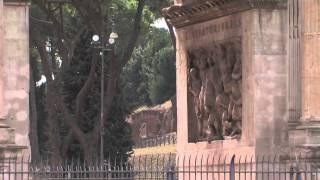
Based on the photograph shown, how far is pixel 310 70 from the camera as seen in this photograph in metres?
22.6

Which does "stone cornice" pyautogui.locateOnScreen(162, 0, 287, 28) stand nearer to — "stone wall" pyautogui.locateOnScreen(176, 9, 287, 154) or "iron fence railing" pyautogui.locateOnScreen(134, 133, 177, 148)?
"stone wall" pyautogui.locateOnScreen(176, 9, 287, 154)

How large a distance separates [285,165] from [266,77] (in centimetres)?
183

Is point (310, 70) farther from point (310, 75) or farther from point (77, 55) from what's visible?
point (77, 55)

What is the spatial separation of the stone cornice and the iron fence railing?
36.9 m

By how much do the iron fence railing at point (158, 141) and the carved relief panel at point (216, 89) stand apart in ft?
122

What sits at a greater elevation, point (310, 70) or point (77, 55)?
point (77, 55)

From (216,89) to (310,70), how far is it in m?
2.81

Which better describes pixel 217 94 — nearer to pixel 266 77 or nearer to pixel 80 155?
pixel 266 77

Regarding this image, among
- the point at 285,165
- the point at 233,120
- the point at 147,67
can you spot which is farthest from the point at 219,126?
the point at 147,67

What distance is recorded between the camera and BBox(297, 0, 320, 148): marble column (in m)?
22.5

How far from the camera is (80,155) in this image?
49438 mm

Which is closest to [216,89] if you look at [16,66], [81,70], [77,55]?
[16,66]

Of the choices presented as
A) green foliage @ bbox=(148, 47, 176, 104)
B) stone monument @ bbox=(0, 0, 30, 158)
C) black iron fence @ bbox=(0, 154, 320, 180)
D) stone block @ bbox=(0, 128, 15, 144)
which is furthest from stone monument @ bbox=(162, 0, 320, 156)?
green foliage @ bbox=(148, 47, 176, 104)

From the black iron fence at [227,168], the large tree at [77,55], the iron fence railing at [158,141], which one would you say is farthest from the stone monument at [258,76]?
the iron fence railing at [158,141]
